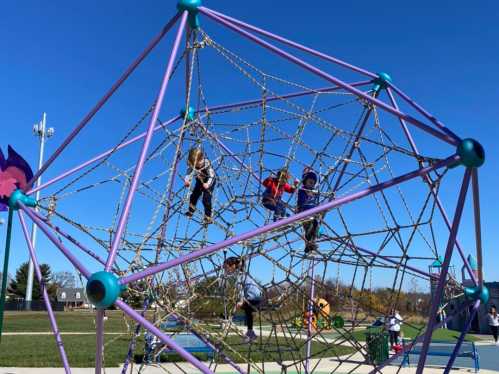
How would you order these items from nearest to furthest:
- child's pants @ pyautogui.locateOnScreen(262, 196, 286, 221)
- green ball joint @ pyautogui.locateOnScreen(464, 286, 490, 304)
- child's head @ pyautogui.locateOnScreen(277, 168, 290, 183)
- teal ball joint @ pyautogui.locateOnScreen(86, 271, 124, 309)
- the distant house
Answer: teal ball joint @ pyautogui.locateOnScreen(86, 271, 124, 309), green ball joint @ pyautogui.locateOnScreen(464, 286, 490, 304), child's pants @ pyautogui.locateOnScreen(262, 196, 286, 221), child's head @ pyautogui.locateOnScreen(277, 168, 290, 183), the distant house

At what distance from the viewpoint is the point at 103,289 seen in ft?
12.8

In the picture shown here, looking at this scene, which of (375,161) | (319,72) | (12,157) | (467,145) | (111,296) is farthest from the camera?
(12,157)

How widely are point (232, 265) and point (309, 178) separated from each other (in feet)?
5.48

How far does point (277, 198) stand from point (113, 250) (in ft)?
9.36

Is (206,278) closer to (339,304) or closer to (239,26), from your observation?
(339,304)

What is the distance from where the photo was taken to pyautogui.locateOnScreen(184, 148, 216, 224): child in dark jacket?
6914mm

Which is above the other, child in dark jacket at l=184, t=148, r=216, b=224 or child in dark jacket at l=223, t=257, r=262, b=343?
child in dark jacket at l=184, t=148, r=216, b=224

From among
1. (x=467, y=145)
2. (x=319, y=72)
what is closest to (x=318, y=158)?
(x=319, y=72)

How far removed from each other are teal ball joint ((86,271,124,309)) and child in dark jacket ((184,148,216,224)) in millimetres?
2711

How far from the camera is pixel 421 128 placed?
188 inches

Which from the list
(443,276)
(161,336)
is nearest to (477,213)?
(443,276)

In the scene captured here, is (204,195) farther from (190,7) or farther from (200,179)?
(190,7)

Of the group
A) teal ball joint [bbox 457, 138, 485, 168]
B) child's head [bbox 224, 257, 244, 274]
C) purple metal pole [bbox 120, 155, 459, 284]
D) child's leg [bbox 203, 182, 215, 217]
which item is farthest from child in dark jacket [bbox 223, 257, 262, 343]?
teal ball joint [bbox 457, 138, 485, 168]

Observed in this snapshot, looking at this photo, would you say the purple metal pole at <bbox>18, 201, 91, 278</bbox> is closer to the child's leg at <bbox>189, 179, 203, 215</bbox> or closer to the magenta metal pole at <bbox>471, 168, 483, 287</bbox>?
the child's leg at <bbox>189, 179, 203, 215</bbox>
